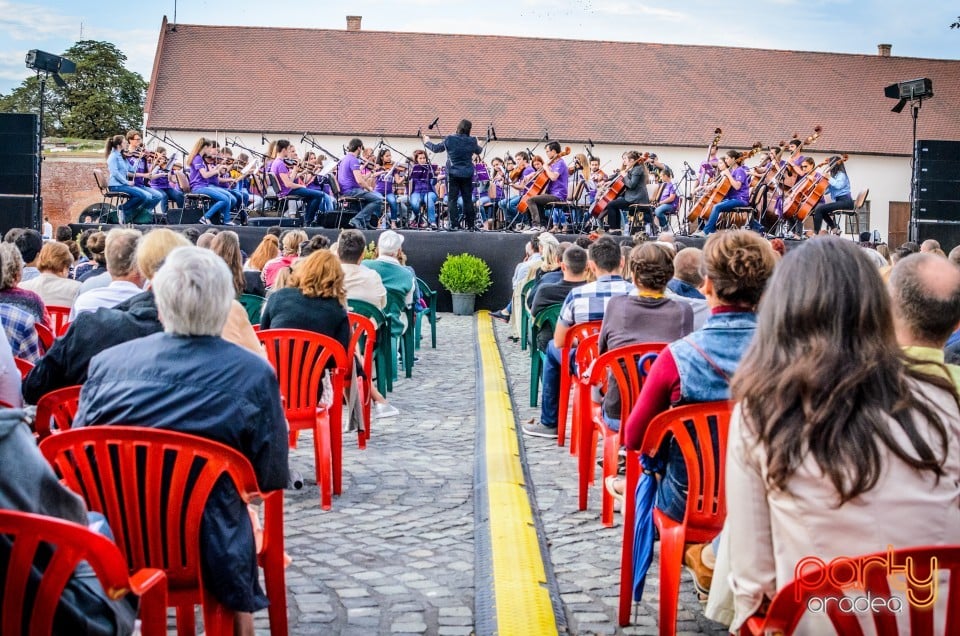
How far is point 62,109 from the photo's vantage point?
51.8 m

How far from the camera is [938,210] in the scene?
14.7 meters

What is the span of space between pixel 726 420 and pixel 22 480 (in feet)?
6.70

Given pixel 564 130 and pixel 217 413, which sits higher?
pixel 564 130

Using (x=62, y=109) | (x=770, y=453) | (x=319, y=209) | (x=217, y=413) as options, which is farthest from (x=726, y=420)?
(x=62, y=109)

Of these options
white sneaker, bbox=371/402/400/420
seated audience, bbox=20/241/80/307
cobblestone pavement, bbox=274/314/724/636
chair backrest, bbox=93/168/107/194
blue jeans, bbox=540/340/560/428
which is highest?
chair backrest, bbox=93/168/107/194

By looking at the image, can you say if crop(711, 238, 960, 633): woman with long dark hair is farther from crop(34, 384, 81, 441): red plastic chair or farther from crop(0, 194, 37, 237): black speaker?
crop(0, 194, 37, 237): black speaker

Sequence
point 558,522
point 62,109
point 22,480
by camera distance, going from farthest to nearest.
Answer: point 62,109 < point 558,522 < point 22,480

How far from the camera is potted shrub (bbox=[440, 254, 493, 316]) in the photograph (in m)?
15.7

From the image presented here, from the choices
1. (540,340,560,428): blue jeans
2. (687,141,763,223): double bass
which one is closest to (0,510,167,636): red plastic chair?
(540,340,560,428): blue jeans

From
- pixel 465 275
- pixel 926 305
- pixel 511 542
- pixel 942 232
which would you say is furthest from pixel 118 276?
pixel 942 232

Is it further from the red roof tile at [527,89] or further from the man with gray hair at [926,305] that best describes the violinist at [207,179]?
the red roof tile at [527,89]

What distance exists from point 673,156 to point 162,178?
2100 centimetres

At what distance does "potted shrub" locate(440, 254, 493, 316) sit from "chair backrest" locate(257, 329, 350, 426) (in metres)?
10.3

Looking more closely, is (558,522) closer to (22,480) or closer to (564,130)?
(22,480)
